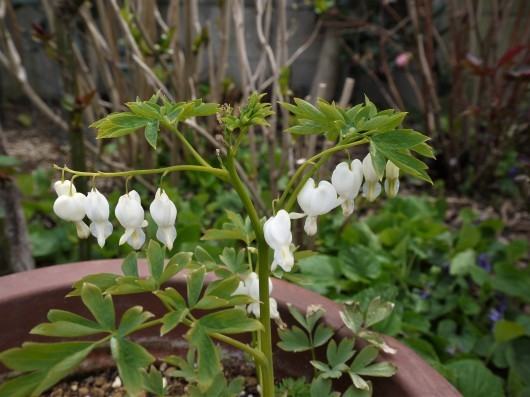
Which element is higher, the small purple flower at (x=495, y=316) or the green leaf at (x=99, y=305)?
the green leaf at (x=99, y=305)

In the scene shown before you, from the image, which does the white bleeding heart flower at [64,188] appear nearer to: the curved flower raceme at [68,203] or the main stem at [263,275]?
the curved flower raceme at [68,203]

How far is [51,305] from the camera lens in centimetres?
88

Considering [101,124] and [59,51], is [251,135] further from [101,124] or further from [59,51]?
[101,124]

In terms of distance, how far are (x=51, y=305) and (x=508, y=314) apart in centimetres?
120

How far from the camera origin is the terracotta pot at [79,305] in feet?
2.77

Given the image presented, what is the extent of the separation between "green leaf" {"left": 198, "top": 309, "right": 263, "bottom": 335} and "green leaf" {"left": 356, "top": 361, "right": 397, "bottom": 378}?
10.2 inches

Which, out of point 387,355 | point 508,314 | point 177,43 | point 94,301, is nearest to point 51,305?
point 94,301

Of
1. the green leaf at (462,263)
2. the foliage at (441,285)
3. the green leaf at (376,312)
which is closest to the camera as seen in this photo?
the green leaf at (376,312)

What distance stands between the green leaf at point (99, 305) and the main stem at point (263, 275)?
0.58 ft

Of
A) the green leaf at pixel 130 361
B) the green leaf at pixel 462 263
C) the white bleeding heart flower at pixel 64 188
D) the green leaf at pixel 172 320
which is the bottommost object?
the green leaf at pixel 462 263

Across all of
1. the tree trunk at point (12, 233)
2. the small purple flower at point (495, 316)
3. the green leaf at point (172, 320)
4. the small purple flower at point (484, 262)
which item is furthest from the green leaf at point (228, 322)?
the small purple flower at point (484, 262)

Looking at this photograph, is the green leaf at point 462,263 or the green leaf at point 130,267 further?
the green leaf at point 462,263

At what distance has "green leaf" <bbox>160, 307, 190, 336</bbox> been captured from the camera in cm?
54

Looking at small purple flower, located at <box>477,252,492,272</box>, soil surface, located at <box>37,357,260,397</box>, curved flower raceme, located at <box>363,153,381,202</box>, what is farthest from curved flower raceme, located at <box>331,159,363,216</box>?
small purple flower, located at <box>477,252,492,272</box>
